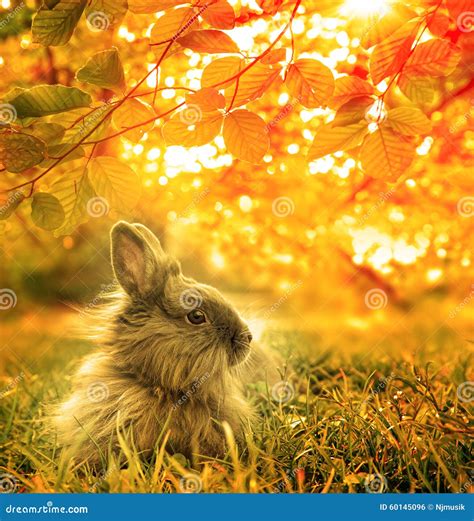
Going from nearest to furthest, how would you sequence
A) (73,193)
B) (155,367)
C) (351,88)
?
(351,88) → (73,193) → (155,367)

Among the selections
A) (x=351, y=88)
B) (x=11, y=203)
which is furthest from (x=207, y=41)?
(x=11, y=203)

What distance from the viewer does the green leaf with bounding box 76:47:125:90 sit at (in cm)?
150

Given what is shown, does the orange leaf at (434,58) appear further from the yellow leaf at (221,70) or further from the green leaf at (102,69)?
the green leaf at (102,69)

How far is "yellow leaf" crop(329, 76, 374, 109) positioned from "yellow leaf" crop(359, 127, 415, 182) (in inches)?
A: 4.6

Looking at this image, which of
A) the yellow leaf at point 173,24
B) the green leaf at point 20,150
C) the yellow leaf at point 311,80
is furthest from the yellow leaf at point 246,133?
the green leaf at point 20,150

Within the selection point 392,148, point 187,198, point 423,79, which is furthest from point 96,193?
point 187,198

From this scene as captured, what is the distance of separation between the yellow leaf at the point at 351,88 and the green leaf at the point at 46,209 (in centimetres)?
83

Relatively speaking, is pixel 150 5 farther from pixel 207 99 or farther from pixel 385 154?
pixel 385 154

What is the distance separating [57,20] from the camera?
1.44 meters

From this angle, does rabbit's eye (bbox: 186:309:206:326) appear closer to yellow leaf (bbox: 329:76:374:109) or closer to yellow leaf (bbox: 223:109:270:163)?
yellow leaf (bbox: 223:109:270:163)

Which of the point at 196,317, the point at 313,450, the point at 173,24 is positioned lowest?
the point at 313,450

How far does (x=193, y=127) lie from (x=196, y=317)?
2.44ft

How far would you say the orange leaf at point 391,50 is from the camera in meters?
1.49

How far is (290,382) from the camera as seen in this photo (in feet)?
9.37
